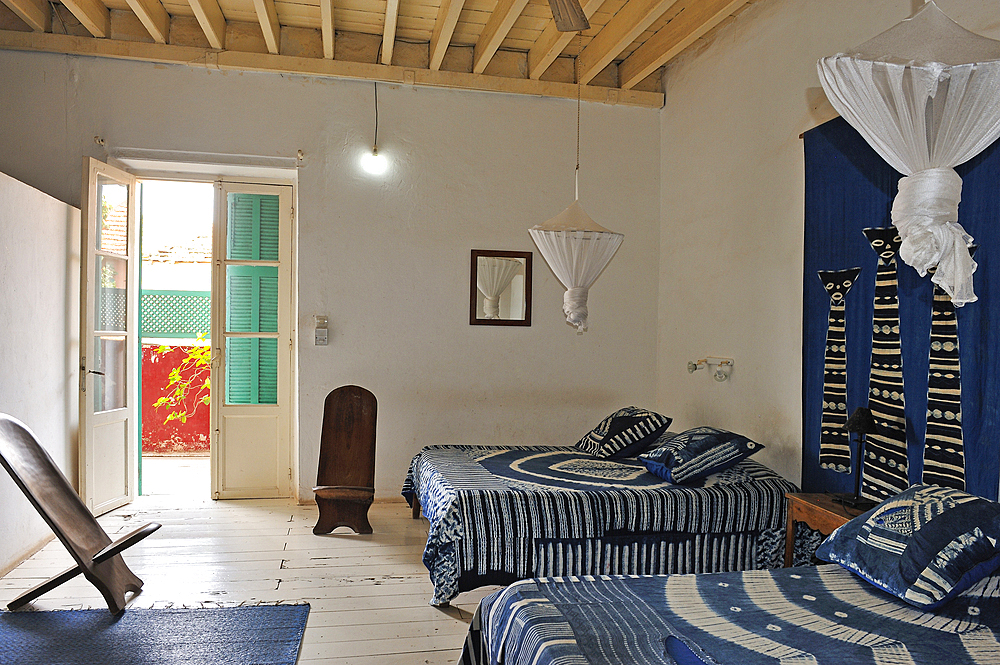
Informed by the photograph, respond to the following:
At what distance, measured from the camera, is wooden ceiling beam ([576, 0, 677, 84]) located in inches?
156

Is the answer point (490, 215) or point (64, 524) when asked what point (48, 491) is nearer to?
point (64, 524)

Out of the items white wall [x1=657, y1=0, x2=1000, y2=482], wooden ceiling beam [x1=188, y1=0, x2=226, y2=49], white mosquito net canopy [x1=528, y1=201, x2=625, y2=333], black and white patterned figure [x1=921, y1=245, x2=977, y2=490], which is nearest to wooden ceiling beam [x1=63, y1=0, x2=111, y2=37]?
wooden ceiling beam [x1=188, y1=0, x2=226, y2=49]

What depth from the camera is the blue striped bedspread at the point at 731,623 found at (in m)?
1.70

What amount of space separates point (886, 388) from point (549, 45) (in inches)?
113

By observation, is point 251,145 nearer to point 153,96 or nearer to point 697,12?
point 153,96

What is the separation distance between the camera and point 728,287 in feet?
14.2

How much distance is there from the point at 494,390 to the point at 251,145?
231 cm

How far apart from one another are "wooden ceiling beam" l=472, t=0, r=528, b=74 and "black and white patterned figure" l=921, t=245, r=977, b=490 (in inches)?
98.8

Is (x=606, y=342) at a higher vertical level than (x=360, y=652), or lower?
higher

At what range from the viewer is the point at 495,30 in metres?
4.26

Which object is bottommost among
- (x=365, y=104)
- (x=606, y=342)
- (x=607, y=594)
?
(x=607, y=594)

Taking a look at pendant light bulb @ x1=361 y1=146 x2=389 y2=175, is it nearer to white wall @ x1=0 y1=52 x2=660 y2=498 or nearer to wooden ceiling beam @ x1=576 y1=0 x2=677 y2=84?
white wall @ x1=0 y1=52 x2=660 y2=498

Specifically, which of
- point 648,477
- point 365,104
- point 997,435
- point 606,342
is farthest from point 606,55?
point 997,435

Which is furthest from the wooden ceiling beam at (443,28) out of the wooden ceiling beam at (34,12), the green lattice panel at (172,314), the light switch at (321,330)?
the green lattice panel at (172,314)
